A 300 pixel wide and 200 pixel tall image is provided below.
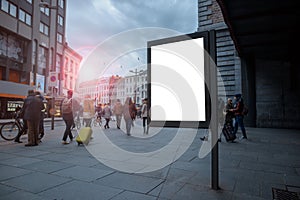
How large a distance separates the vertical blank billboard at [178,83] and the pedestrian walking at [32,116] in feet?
17.6

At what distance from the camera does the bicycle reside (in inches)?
306

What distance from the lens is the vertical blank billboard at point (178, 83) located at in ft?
8.39

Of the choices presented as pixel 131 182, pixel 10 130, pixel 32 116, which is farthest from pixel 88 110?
pixel 131 182

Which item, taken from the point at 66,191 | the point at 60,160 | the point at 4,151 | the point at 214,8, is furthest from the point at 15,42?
the point at 66,191

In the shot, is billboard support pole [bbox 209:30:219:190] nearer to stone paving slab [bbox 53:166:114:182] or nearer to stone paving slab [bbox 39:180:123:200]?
stone paving slab [bbox 39:180:123:200]

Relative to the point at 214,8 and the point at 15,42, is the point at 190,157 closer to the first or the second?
the point at 214,8

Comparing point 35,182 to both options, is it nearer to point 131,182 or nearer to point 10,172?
point 10,172

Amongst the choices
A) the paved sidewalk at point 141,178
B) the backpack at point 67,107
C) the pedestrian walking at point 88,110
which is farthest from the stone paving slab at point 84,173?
the pedestrian walking at point 88,110

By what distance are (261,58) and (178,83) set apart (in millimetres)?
13469

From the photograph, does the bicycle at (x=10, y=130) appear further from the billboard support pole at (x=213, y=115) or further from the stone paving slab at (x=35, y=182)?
the billboard support pole at (x=213, y=115)

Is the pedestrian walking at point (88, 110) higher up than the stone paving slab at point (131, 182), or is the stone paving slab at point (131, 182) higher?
the pedestrian walking at point (88, 110)

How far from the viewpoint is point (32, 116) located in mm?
6883

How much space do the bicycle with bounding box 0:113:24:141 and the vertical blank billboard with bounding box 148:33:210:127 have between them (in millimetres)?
7053

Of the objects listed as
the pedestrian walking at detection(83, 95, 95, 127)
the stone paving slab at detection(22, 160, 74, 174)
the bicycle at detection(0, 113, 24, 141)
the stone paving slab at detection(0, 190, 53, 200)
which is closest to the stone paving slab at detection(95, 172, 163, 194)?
the stone paving slab at detection(0, 190, 53, 200)
